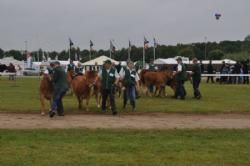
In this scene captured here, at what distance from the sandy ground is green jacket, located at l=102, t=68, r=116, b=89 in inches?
46.2

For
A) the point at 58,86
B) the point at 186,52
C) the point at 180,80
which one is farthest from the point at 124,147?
the point at 186,52

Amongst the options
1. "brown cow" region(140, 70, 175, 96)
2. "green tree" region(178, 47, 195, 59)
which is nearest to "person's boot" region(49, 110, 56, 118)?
"brown cow" region(140, 70, 175, 96)

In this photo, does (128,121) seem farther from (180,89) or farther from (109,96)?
(180,89)

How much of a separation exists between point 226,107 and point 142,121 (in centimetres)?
640

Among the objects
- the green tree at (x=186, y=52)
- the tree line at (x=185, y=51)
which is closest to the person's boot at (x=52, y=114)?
the tree line at (x=185, y=51)

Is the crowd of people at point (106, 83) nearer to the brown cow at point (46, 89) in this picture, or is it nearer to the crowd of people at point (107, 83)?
the crowd of people at point (107, 83)

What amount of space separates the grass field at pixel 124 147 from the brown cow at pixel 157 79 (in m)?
13.4

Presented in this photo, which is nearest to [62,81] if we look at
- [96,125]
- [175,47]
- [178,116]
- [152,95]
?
[96,125]

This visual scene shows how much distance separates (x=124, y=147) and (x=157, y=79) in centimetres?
1675

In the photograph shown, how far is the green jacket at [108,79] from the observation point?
20.5 metres

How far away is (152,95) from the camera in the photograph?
2983cm

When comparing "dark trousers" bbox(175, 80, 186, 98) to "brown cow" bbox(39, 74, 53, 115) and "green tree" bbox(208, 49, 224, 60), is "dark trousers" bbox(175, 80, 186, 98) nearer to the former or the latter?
"brown cow" bbox(39, 74, 53, 115)

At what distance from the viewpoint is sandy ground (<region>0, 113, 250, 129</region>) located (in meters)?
16.7

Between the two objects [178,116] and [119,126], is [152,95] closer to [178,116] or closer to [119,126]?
[178,116]
